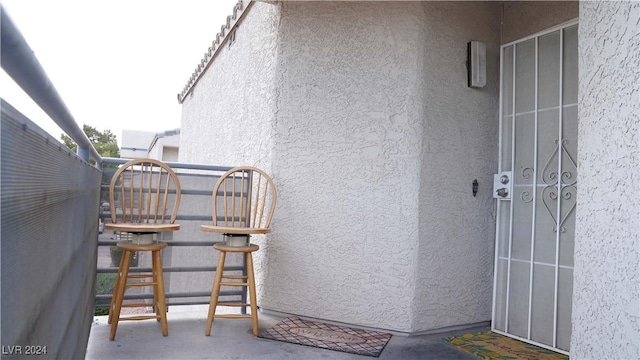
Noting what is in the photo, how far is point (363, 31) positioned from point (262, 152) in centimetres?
137

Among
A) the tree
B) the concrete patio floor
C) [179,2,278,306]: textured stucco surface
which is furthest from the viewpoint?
the tree

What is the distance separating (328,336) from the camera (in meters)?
3.35

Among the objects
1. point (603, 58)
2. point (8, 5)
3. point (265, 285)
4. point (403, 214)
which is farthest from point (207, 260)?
point (8, 5)

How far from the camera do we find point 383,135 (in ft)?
12.0

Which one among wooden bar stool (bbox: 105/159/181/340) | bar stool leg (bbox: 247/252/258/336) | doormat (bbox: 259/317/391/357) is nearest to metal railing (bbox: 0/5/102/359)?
wooden bar stool (bbox: 105/159/181/340)

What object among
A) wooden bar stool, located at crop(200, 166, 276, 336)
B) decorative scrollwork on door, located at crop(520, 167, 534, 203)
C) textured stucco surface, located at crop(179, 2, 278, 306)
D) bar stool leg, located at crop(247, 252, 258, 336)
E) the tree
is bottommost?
bar stool leg, located at crop(247, 252, 258, 336)

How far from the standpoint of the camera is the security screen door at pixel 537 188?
3246mm

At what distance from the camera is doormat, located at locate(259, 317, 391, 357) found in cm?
312

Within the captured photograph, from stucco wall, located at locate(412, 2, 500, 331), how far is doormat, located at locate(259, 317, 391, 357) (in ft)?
1.39

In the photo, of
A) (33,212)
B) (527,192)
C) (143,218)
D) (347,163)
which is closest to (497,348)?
(527,192)

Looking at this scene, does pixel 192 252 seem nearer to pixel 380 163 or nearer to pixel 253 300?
pixel 253 300

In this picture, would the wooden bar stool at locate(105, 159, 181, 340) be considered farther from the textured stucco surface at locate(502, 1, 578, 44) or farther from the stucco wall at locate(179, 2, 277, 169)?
the textured stucco surface at locate(502, 1, 578, 44)

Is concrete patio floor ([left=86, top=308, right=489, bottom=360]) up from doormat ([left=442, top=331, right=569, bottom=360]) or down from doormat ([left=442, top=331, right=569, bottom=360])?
down

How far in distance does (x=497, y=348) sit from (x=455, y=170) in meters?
1.40
